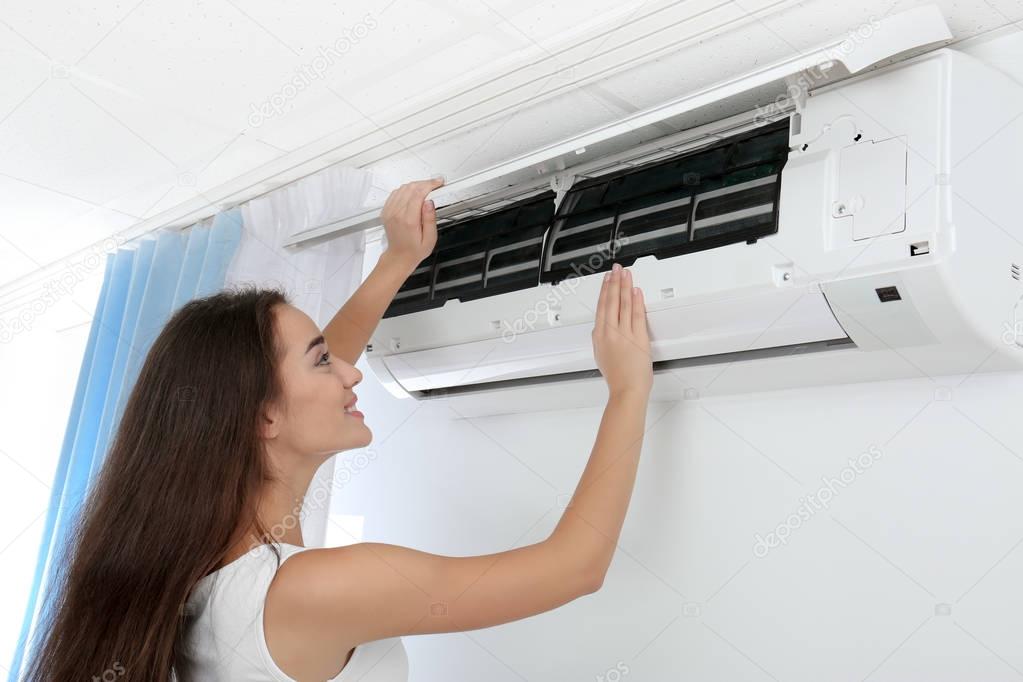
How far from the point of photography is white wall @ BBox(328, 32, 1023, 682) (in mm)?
1050

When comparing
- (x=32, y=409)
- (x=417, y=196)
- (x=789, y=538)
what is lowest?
(x=789, y=538)

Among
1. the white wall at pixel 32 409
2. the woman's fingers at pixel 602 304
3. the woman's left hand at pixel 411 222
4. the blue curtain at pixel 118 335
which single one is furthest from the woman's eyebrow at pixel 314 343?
the white wall at pixel 32 409

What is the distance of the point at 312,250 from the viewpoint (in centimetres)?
166

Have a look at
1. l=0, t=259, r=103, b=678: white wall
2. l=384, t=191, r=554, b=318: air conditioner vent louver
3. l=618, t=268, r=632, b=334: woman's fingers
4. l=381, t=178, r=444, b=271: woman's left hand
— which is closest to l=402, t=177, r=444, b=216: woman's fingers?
l=381, t=178, r=444, b=271: woman's left hand

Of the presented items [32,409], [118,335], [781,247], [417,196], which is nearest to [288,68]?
[417,196]

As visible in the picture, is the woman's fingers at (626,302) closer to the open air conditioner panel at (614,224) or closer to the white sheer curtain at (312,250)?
the open air conditioner panel at (614,224)

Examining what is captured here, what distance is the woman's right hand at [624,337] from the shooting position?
3.87ft

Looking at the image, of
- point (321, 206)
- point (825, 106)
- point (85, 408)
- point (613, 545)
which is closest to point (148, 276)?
point (85, 408)

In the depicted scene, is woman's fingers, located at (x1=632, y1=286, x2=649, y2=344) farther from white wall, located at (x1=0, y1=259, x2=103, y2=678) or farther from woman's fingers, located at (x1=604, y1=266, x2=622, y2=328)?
white wall, located at (x1=0, y1=259, x2=103, y2=678)

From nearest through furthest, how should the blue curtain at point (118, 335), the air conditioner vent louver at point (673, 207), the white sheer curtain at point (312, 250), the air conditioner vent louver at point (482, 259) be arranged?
the air conditioner vent louver at point (673, 207)
the air conditioner vent louver at point (482, 259)
the white sheer curtain at point (312, 250)
the blue curtain at point (118, 335)

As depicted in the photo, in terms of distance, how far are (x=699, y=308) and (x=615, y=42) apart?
396 mm

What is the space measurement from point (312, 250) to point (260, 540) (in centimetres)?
72

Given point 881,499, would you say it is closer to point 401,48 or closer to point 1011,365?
point 1011,365

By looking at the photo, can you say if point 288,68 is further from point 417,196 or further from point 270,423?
point 270,423
